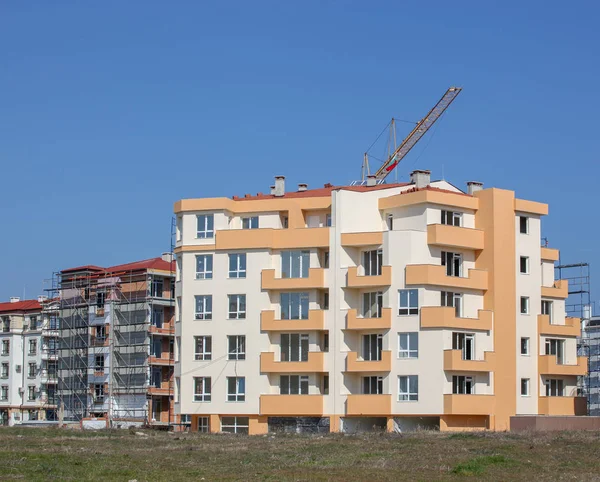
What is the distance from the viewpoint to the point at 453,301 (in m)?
80.1

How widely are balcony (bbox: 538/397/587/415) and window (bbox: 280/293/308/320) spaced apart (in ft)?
61.3

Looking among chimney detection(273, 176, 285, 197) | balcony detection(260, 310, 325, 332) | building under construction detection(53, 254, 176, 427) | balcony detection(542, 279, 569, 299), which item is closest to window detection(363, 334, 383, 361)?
balcony detection(260, 310, 325, 332)

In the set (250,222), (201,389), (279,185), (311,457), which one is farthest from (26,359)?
(311,457)

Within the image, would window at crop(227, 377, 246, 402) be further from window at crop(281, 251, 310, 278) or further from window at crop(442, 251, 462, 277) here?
→ window at crop(442, 251, 462, 277)

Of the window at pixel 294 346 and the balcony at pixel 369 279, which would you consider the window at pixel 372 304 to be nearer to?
the balcony at pixel 369 279

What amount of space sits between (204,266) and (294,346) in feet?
31.2

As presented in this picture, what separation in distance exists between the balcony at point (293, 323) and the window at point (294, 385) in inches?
140

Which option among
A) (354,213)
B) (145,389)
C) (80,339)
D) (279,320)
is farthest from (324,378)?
(80,339)

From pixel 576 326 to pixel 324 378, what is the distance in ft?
67.6

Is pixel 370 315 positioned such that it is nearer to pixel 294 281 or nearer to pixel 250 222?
pixel 294 281

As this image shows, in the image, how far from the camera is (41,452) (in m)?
54.4

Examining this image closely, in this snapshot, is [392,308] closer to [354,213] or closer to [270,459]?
[354,213]

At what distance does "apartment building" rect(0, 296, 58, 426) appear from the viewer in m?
125

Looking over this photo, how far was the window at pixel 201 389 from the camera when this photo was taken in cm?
8400
